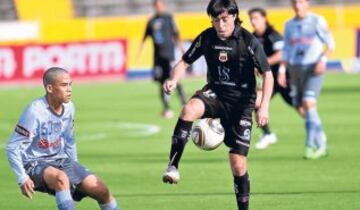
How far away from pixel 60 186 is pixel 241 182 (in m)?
2.16

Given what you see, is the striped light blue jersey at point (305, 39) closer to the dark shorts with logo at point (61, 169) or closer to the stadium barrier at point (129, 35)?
the dark shorts with logo at point (61, 169)

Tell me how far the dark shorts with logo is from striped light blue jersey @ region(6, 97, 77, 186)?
0.19 ft

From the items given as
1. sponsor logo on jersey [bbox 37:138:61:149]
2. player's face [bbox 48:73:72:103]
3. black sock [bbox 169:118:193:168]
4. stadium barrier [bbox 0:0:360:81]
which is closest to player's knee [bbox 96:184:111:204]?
sponsor logo on jersey [bbox 37:138:61:149]

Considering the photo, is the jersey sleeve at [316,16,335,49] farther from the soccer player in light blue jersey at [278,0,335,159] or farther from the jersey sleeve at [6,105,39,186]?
the jersey sleeve at [6,105,39,186]

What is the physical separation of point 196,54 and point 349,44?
2539cm

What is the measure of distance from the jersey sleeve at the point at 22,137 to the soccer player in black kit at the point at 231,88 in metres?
1.74

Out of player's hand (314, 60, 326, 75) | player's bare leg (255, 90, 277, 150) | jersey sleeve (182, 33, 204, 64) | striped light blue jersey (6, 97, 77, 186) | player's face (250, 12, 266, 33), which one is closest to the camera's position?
striped light blue jersey (6, 97, 77, 186)

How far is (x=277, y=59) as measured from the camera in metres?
17.9

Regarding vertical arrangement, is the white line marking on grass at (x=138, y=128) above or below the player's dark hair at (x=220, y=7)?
below

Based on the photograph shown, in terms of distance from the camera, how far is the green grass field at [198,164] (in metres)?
13.0

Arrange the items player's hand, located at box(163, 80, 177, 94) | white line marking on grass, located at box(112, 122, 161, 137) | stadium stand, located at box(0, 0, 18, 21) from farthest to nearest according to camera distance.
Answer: stadium stand, located at box(0, 0, 18, 21) < white line marking on grass, located at box(112, 122, 161, 137) < player's hand, located at box(163, 80, 177, 94)

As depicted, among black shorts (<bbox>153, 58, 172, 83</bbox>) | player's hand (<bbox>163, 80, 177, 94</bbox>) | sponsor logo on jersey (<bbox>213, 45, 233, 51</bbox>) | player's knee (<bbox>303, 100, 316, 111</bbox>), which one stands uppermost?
sponsor logo on jersey (<bbox>213, 45, 233, 51</bbox>)

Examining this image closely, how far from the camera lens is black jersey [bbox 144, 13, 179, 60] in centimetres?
2606

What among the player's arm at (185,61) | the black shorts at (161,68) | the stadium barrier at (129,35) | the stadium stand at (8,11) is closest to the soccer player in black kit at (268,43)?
the player's arm at (185,61)
